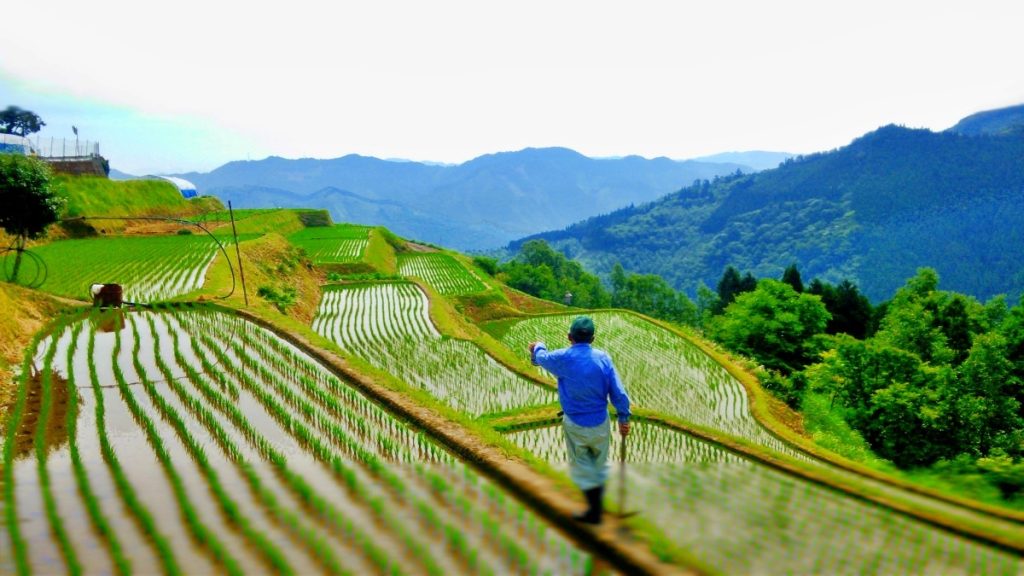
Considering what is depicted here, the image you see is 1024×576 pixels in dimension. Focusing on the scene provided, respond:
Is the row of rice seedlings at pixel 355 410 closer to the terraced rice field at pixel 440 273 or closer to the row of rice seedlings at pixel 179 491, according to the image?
the row of rice seedlings at pixel 179 491

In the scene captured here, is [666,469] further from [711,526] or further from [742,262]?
[742,262]

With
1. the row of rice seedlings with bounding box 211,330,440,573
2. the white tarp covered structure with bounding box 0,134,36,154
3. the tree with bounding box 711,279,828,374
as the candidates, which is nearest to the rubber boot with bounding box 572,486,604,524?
the row of rice seedlings with bounding box 211,330,440,573

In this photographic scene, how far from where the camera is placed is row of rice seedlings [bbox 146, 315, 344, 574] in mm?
3459

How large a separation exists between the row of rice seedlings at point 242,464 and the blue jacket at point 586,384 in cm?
202

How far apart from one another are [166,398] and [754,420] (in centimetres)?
1224

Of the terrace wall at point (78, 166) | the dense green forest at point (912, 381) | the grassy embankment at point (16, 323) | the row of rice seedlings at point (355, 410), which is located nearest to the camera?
the row of rice seedlings at point (355, 410)

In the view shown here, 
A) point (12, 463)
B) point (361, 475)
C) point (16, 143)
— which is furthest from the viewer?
point (16, 143)

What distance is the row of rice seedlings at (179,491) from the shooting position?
3359mm

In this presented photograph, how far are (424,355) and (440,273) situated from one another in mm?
25618

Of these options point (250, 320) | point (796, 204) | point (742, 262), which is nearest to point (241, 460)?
point (250, 320)

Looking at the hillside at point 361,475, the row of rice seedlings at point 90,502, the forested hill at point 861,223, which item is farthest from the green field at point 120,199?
the forested hill at point 861,223

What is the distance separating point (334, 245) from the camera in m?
42.4

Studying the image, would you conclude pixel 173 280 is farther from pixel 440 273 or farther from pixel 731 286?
pixel 731 286

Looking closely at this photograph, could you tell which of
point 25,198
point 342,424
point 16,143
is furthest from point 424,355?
point 16,143
